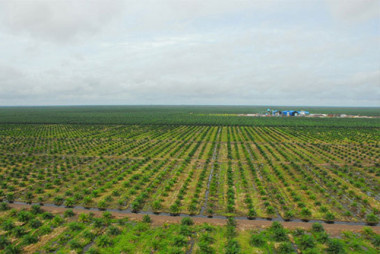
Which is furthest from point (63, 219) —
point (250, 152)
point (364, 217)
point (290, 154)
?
point (290, 154)

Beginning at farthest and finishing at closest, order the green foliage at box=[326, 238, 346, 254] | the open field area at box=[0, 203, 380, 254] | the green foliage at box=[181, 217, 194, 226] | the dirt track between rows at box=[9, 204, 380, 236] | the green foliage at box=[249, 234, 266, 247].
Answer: the green foliage at box=[181, 217, 194, 226] → the dirt track between rows at box=[9, 204, 380, 236] → the green foliage at box=[249, 234, 266, 247] → the open field area at box=[0, 203, 380, 254] → the green foliage at box=[326, 238, 346, 254]

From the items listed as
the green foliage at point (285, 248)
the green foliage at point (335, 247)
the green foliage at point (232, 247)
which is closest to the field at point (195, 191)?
the green foliage at point (285, 248)

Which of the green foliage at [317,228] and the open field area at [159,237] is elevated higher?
the green foliage at [317,228]

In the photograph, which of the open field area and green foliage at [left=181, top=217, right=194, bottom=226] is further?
green foliage at [left=181, top=217, right=194, bottom=226]

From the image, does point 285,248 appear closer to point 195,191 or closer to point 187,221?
point 187,221

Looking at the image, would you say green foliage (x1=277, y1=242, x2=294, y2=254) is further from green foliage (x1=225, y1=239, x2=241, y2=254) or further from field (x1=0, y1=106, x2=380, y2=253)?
green foliage (x1=225, y1=239, x2=241, y2=254)

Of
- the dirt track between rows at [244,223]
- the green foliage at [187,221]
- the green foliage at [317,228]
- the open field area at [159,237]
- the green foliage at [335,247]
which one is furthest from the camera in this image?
the green foliage at [187,221]

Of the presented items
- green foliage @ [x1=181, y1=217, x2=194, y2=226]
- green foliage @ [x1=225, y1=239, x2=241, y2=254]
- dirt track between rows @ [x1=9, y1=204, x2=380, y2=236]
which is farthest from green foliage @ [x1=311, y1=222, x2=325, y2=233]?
green foliage @ [x1=181, y1=217, x2=194, y2=226]

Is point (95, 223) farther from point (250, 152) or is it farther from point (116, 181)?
point (250, 152)

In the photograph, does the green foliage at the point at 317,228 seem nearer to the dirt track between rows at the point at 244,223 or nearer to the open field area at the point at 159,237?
the open field area at the point at 159,237

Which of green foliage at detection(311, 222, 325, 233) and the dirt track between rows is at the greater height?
green foliage at detection(311, 222, 325, 233)

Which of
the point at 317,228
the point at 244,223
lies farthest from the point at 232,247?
the point at 317,228
